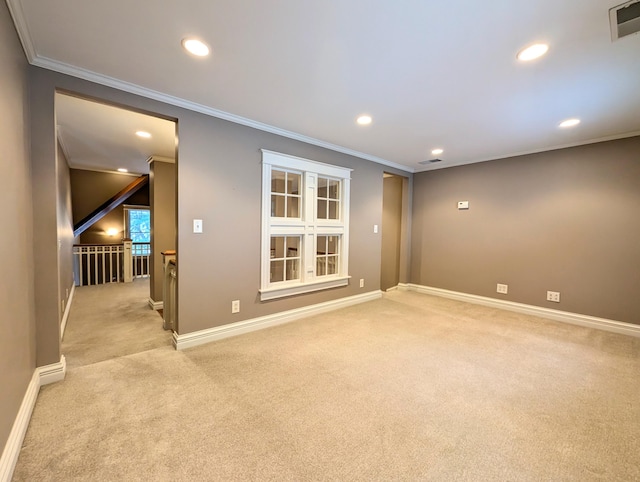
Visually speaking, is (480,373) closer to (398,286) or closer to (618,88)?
(618,88)

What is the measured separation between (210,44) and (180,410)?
7.77 ft

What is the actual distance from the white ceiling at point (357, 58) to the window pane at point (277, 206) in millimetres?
898

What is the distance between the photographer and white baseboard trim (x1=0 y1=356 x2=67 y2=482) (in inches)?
49.8

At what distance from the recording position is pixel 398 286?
5.50 m

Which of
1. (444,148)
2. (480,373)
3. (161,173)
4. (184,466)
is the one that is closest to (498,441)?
(480,373)

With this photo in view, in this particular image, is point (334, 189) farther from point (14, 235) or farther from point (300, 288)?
point (14, 235)

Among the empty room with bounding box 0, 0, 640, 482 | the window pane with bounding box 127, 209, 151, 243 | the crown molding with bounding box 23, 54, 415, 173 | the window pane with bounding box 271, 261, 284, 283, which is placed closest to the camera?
the empty room with bounding box 0, 0, 640, 482

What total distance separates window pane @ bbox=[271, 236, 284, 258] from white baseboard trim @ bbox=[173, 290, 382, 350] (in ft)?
2.45

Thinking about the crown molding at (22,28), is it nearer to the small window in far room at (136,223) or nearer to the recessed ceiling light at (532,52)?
the recessed ceiling light at (532,52)

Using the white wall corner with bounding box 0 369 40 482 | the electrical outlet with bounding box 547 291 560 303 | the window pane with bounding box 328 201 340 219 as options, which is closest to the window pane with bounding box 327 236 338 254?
the window pane with bounding box 328 201 340 219

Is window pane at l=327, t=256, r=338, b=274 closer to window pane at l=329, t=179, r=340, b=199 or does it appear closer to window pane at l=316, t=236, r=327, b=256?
window pane at l=316, t=236, r=327, b=256

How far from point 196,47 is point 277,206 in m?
1.88

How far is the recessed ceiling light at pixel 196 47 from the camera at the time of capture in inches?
67.1

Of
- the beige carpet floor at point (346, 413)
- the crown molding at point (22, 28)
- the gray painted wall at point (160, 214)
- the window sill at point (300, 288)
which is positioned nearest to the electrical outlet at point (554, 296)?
the beige carpet floor at point (346, 413)
